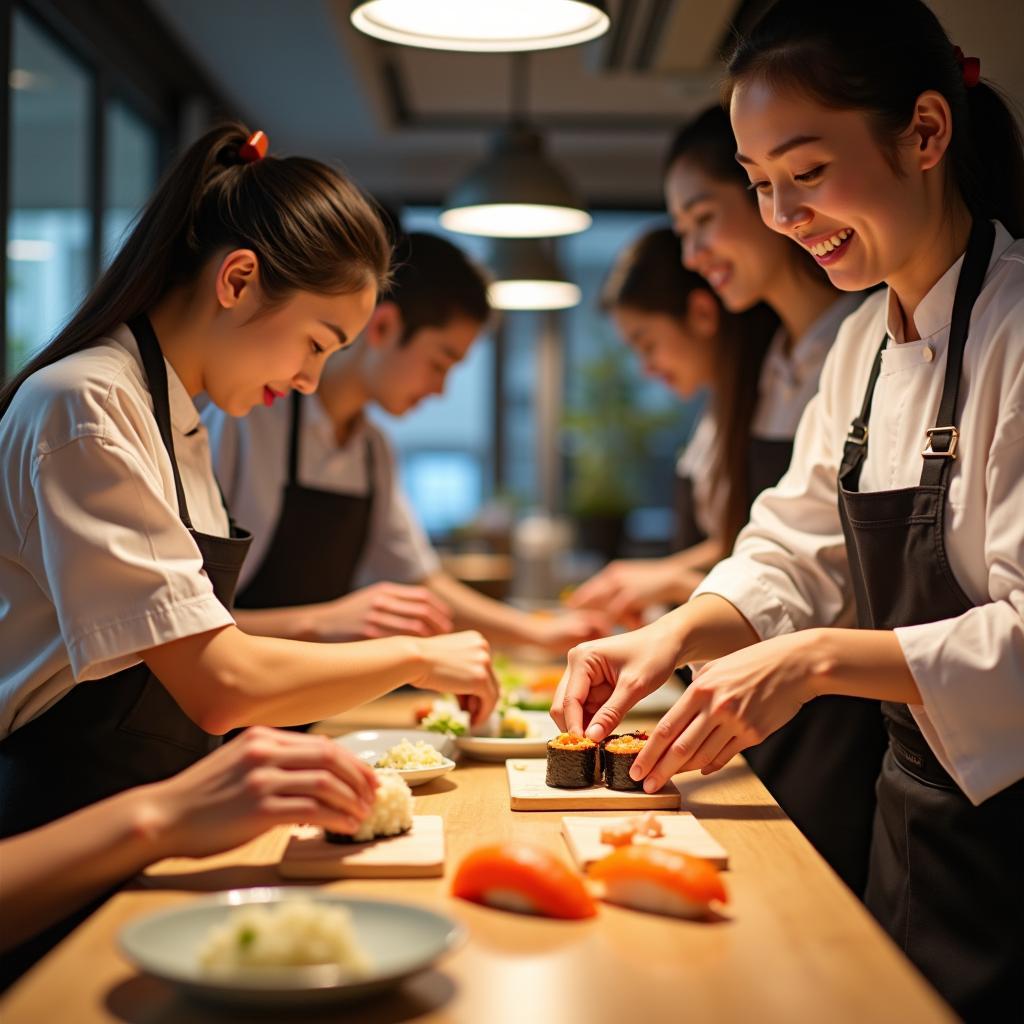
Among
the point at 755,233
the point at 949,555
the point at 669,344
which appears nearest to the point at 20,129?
the point at 669,344

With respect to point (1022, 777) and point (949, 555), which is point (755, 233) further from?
point (1022, 777)

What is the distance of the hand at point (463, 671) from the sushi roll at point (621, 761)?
0.33m

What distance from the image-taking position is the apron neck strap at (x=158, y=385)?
1673 mm

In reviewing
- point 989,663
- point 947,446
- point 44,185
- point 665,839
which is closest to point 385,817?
point 665,839

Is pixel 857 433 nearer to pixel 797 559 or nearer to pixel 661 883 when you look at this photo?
pixel 797 559

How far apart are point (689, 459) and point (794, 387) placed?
905 millimetres

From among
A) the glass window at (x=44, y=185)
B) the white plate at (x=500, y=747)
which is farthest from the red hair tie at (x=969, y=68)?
the glass window at (x=44, y=185)

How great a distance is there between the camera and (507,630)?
9.99 ft

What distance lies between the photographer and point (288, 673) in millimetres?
1590

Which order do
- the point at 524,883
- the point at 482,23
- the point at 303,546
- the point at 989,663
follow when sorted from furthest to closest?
the point at 303,546
the point at 482,23
the point at 989,663
the point at 524,883

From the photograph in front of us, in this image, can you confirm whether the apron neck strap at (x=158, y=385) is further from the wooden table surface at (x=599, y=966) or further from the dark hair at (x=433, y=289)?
the dark hair at (x=433, y=289)

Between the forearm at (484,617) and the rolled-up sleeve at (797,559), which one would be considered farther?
the forearm at (484,617)

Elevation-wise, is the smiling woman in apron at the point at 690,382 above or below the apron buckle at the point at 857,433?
below

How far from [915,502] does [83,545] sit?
1.01m
